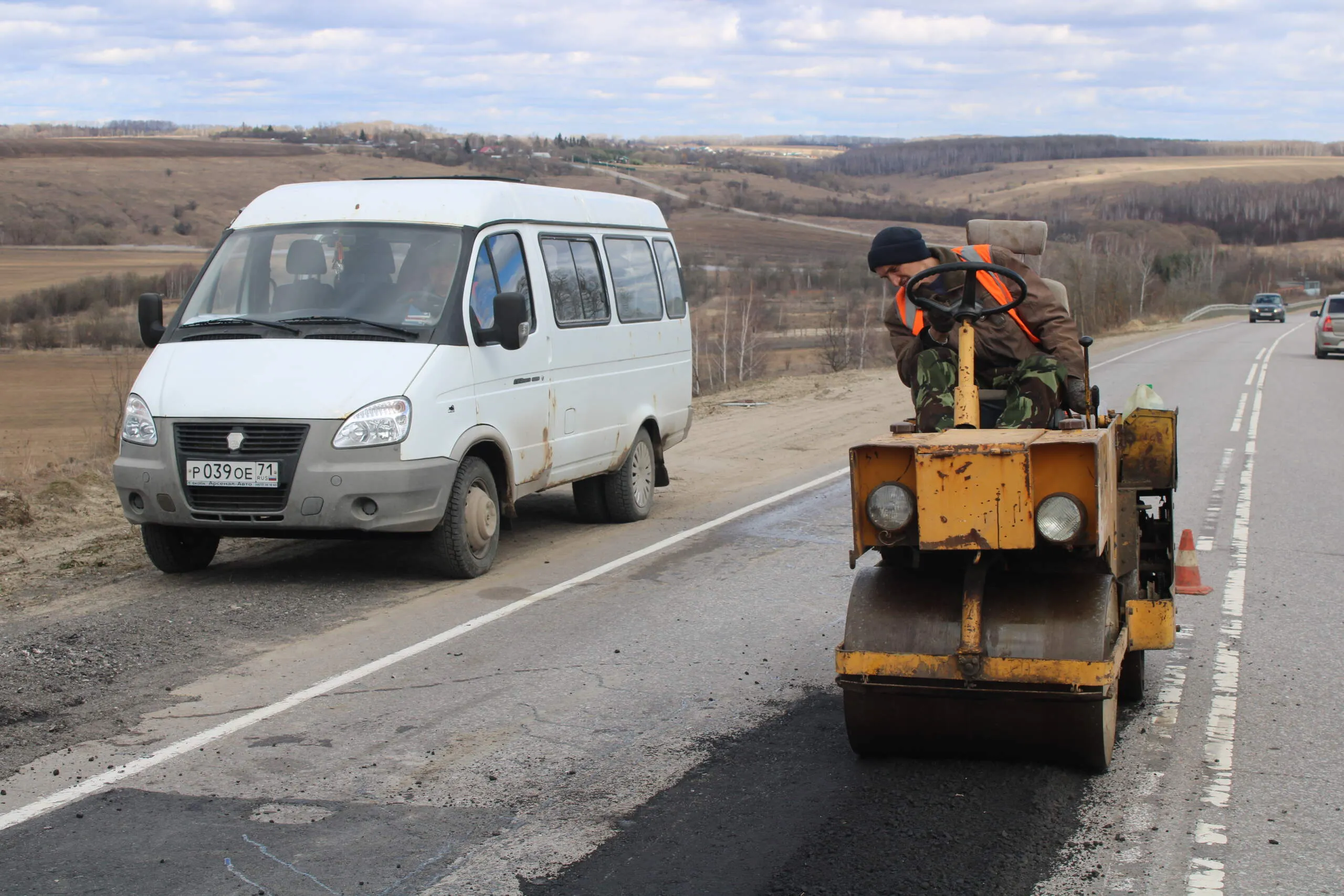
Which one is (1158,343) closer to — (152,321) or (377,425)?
(152,321)

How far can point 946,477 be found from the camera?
423cm

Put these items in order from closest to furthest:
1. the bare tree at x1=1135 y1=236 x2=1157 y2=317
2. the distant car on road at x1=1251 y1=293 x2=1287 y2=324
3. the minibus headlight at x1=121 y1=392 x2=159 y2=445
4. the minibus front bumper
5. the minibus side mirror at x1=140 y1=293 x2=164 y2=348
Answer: the minibus front bumper, the minibus headlight at x1=121 y1=392 x2=159 y2=445, the minibus side mirror at x1=140 y1=293 x2=164 y2=348, the distant car on road at x1=1251 y1=293 x2=1287 y2=324, the bare tree at x1=1135 y1=236 x2=1157 y2=317

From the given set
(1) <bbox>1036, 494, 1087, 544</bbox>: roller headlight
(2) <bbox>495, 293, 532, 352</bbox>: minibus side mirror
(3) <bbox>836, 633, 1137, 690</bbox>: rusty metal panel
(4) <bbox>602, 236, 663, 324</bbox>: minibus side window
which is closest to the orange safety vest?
(1) <bbox>1036, 494, 1087, 544</bbox>: roller headlight

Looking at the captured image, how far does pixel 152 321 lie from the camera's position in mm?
8531

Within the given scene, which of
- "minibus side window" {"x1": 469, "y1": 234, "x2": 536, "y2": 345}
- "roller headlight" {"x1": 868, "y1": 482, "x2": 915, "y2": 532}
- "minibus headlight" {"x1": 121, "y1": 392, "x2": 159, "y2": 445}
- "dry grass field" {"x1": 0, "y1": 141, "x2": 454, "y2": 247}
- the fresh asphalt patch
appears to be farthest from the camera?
"dry grass field" {"x1": 0, "y1": 141, "x2": 454, "y2": 247}

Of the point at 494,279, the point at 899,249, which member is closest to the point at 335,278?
the point at 494,279

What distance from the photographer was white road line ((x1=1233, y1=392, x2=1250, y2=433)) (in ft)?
57.2

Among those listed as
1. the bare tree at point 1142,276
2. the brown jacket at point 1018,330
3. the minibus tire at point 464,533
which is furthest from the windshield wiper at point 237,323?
the bare tree at point 1142,276

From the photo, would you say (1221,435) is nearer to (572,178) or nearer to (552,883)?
(552,883)

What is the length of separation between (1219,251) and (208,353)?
169 m

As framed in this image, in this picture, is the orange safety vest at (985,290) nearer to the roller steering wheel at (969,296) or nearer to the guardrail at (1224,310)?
the roller steering wheel at (969,296)

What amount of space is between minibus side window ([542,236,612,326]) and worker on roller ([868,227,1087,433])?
4.39m

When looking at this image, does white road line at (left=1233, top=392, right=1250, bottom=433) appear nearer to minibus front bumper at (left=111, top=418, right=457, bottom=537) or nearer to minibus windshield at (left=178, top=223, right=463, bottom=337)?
minibus windshield at (left=178, top=223, right=463, bottom=337)

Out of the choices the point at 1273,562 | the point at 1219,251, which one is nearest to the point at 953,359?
the point at 1273,562
